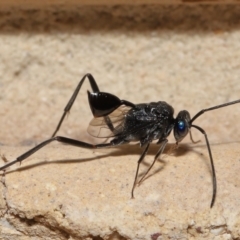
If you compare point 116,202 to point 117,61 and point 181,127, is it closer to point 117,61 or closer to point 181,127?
point 181,127

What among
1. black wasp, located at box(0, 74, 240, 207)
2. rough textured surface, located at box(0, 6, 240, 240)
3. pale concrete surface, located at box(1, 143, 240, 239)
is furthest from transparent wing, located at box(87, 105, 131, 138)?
pale concrete surface, located at box(1, 143, 240, 239)

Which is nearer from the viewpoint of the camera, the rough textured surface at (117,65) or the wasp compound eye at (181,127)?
the wasp compound eye at (181,127)

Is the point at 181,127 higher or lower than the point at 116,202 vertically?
higher

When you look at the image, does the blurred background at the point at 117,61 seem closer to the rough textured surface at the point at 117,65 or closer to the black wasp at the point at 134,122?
the rough textured surface at the point at 117,65

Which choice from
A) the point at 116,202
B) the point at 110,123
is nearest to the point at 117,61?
the point at 110,123

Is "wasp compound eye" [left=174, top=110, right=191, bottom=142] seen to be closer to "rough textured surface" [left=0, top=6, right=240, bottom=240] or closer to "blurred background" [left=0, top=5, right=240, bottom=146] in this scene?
"rough textured surface" [left=0, top=6, right=240, bottom=240]

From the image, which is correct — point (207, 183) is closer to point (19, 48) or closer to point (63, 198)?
point (63, 198)

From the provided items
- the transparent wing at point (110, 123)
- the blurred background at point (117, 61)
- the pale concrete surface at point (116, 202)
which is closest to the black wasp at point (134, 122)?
the transparent wing at point (110, 123)

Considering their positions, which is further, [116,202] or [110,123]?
[110,123]

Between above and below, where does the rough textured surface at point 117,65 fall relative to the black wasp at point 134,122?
above
